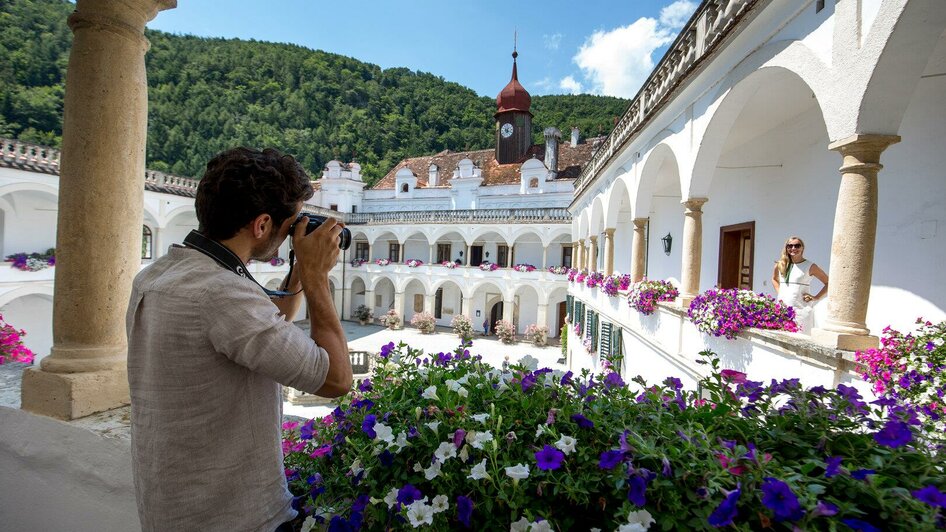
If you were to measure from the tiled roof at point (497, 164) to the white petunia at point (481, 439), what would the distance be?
98.3 feet

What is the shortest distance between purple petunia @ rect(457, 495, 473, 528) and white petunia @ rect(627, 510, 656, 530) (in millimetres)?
392

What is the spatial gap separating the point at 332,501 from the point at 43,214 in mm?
23867

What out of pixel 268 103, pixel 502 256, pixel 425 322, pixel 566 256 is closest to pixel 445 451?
pixel 425 322

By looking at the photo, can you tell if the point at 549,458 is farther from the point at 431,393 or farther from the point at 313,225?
the point at 313,225

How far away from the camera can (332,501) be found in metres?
1.38

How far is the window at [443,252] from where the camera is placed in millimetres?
32066

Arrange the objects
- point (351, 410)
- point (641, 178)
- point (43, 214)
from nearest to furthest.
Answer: point (351, 410) < point (641, 178) < point (43, 214)

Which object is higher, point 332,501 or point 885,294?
point 885,294

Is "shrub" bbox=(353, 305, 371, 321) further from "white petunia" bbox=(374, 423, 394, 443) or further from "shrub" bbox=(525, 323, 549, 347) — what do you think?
"white petunia" bbox=(374, 423, 394, 443)

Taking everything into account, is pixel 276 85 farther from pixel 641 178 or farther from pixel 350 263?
pixel 641 178

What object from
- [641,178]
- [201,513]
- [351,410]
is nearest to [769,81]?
[641,178]

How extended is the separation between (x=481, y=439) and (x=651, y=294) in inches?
285

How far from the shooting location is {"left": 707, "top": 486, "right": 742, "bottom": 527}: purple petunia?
3.04ft

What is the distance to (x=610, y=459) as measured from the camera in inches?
44.5
